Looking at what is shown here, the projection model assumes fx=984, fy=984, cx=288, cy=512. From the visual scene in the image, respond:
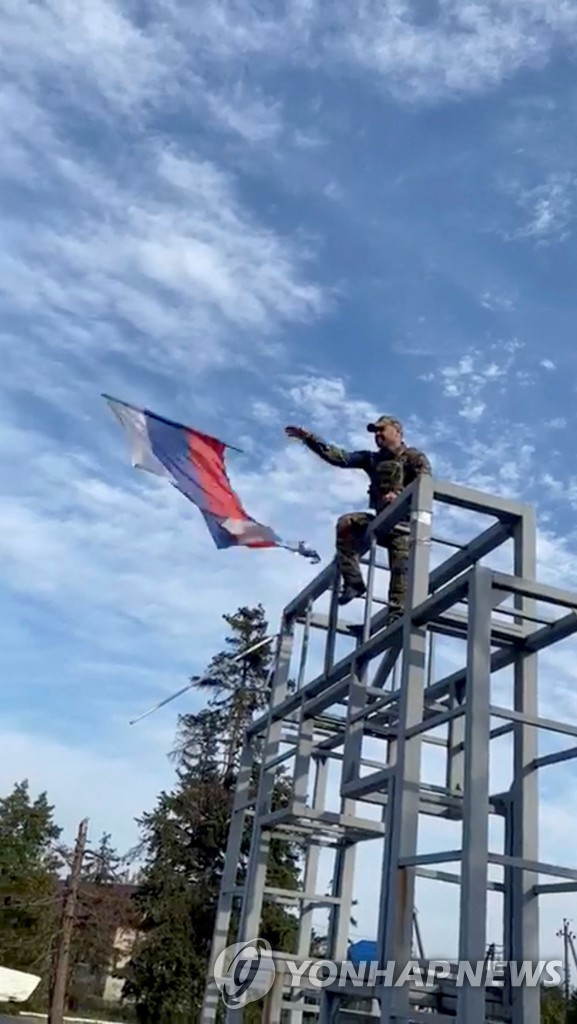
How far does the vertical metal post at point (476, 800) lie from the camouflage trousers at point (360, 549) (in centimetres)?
131

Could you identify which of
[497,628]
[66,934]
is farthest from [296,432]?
[66,934]

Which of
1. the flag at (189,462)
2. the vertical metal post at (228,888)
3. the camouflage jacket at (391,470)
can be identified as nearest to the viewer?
the camouflage jacket at (391,470)

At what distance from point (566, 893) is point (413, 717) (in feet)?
3.64

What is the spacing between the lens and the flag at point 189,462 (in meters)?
8.59

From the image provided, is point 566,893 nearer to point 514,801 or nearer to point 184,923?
point 514,801

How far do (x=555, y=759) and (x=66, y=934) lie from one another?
20565 mm

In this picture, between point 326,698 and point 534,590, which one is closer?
point 534,590

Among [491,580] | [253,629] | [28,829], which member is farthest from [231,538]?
[28,829]

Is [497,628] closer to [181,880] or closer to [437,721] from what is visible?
[437,721]

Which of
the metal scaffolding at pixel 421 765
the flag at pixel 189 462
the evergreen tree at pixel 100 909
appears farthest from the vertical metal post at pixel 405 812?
the evergreen tree at pixel 100 909

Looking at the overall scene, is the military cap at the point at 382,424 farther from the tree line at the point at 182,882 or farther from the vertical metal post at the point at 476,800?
the tree line at the point at 182,882

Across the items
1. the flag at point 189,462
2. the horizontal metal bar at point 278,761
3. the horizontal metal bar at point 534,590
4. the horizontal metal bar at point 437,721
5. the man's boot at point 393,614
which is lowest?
the horizontal metal bar at point 437,721

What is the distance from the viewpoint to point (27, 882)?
38.5 m

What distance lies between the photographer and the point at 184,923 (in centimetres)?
2447
